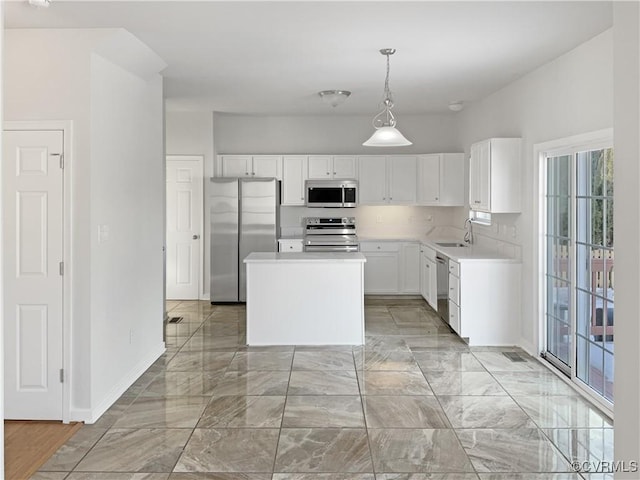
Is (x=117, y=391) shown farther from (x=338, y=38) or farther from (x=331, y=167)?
(x=331, y=167)

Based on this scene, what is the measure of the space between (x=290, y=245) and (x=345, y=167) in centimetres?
139

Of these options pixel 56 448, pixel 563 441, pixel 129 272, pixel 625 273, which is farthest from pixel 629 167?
pixel 129 272

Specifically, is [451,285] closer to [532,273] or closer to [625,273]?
[532,273]

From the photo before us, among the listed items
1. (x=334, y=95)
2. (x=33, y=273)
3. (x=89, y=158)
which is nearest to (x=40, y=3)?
(x=89, y=158)

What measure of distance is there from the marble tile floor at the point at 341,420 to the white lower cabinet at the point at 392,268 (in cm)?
266

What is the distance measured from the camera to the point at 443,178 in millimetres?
7910

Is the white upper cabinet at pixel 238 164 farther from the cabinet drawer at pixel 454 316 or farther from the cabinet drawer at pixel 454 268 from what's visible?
the cabinet drawer at pixel 454 316

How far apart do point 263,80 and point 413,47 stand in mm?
1876

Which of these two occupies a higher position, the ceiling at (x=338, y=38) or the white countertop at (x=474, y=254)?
the ceiling at (x=338, y=38)

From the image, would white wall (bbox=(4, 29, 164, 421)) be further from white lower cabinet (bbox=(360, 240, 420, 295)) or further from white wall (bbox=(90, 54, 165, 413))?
white lower cabinet (bbox=(360, 240, 420, 295))

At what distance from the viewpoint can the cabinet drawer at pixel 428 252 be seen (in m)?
7.01

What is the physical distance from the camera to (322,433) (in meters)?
3.49

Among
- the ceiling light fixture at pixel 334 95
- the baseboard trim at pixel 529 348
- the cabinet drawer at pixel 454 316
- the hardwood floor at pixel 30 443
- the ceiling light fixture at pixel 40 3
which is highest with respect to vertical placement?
the ceiling light fixture at pixel 334 95

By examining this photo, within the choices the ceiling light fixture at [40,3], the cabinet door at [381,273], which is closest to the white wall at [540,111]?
the cabinet door at [381,273]
